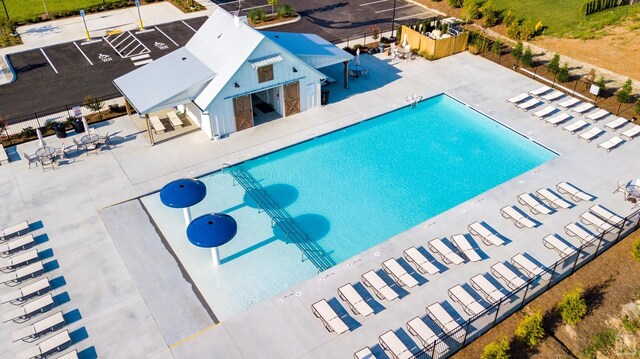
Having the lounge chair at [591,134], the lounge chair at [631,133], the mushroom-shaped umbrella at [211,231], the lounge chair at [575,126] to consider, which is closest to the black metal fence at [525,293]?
the lounge chair at [591,134]

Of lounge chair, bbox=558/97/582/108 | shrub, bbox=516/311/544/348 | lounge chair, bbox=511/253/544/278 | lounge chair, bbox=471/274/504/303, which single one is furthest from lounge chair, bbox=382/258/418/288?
lounge chair, bbox=558/97/582/108

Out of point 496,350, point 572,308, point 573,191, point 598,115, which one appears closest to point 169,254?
point 496,350

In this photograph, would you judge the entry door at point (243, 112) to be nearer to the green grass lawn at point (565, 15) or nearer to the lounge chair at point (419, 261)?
the lounge chair at point (419, 261)

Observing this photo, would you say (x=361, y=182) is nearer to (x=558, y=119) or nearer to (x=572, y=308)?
→ (x=572, y=308)

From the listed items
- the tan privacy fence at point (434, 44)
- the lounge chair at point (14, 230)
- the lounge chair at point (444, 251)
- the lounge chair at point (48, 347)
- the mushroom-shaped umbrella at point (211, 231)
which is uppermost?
the tan privacy fence at point (434, 44)

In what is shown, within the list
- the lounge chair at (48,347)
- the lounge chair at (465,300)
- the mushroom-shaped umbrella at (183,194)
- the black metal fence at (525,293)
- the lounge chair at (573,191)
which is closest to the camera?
the lounge chair at (48,347)

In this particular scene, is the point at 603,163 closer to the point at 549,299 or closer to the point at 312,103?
the point at 549,299
